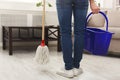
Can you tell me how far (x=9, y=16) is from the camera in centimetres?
386

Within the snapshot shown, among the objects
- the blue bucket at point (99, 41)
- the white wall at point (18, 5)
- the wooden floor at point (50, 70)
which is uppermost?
the white wall at point (18, 5)

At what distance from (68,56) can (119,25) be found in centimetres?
204

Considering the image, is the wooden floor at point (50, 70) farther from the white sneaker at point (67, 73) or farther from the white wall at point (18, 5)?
the white wall at point (18, 5)

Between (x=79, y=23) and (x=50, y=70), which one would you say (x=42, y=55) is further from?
(x=79, y=23)

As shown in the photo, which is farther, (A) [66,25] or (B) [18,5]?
(B) [18,5]

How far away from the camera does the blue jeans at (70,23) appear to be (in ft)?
6.10

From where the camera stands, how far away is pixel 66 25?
188 centimetres

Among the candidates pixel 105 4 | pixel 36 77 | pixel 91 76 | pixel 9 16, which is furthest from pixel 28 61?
pixel 105 4

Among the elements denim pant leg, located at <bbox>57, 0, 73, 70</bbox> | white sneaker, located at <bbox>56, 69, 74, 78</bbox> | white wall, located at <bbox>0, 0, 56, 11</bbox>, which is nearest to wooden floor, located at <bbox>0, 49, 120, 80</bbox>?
white sneaker, located at <bbox>56, 69, 74, 78</bbox>

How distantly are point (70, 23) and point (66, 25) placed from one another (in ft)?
0.15

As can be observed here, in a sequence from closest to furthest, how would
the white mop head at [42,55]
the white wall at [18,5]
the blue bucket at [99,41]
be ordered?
the blue bucket at [99,41] < the white mop head at [42,55] < the white wall at [18,5]

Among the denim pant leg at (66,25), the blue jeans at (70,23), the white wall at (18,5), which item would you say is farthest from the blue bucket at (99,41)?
the white wall at (18,5)

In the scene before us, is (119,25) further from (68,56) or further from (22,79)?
(22,79)

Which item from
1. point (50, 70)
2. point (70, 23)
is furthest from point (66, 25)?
point (50, 70)
